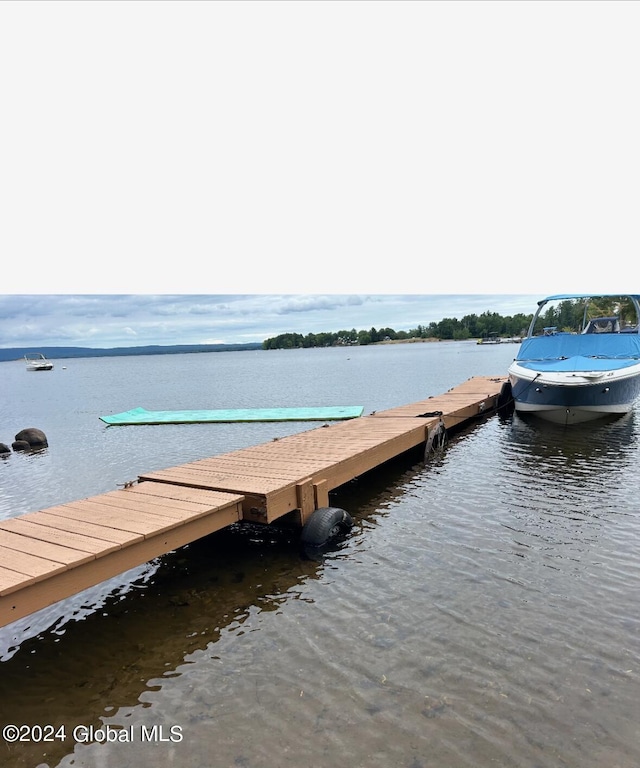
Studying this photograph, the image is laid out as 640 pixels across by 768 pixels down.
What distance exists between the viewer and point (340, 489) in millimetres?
9594

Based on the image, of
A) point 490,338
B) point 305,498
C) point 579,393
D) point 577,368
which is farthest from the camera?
point 490,338

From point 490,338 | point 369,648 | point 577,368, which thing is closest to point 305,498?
point 369,648

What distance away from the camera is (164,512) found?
18.1 feet

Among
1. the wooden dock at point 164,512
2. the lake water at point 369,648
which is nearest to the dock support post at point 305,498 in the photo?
the wooden dock at point 164,512

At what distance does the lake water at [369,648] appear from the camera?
3.43 meters

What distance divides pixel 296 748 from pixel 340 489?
246 inches

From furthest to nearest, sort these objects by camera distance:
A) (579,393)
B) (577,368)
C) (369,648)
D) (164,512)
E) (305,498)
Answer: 1. (577,368)
2. (579,393)
3. (305,498)
4. (164,512)
5. (369,648)

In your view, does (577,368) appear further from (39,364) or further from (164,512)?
(39,364)

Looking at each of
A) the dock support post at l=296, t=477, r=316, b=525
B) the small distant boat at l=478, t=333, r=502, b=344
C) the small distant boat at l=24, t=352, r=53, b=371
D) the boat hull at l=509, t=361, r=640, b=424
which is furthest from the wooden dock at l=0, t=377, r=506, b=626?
the small distant boat at l=478, t=333, r=502, b=344

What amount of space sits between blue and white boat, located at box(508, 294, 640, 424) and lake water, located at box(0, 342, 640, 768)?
6265 mm

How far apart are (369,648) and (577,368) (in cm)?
1285

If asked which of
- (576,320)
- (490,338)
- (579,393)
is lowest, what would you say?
(490,338)

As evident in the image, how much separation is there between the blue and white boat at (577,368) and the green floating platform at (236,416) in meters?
6.79

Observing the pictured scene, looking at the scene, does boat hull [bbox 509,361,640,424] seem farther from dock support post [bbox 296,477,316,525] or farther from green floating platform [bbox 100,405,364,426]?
dock support post [bbox 296,477,316,525]
